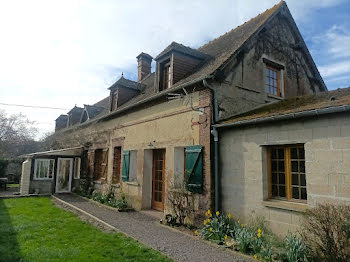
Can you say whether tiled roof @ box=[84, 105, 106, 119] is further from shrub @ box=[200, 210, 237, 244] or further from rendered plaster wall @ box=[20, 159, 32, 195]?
shrub @ box=[200, 210, 237, 244]

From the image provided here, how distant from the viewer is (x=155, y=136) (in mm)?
9578

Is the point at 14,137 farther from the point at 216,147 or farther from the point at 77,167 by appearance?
the point at 216,147

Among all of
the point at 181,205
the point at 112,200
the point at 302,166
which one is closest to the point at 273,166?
the point at 302,166

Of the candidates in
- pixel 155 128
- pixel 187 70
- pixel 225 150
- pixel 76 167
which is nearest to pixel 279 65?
pixel 187 70

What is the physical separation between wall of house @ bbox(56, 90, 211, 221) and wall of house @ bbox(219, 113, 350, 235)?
0.71 m

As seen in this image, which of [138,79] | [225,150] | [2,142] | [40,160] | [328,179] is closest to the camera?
[328,179]

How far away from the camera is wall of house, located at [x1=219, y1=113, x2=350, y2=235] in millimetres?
4782

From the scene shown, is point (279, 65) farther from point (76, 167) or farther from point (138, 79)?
point (76, 167)

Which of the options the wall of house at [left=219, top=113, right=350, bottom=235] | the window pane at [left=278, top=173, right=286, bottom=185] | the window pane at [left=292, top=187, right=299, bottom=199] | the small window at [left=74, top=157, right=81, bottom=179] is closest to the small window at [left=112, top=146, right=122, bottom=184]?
the small window at [left=74, top=157, right=81, bottom=179]

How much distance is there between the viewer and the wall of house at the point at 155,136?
7.45 meters

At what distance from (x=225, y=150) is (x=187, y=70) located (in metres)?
4.14

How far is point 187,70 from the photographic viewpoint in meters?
9.70

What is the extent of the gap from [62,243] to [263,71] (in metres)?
8.28

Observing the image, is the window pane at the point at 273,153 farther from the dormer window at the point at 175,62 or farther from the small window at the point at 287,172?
the dormer window at the point at 175,62
